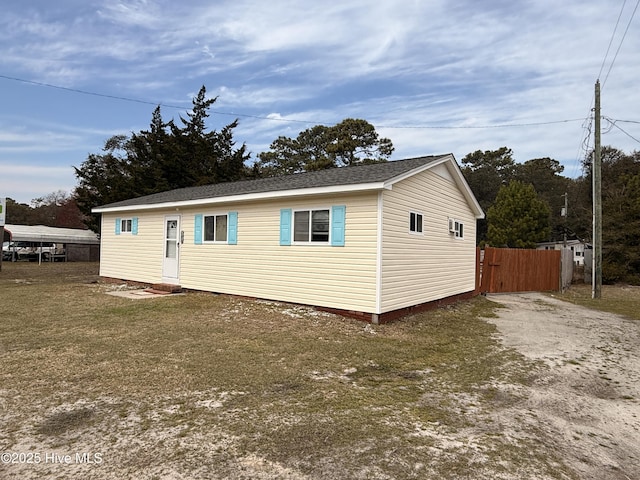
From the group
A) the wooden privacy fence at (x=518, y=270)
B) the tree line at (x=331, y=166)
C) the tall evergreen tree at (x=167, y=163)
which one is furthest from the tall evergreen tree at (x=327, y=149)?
the wooden privacy fence at (x=518, y=270)

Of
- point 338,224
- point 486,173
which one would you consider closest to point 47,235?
point 338,224

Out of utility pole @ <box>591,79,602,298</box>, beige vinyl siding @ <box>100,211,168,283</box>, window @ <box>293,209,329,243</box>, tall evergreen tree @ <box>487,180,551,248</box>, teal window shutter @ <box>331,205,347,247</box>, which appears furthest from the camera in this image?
tall evergreen tree @ <box>487,180,551,248</box>

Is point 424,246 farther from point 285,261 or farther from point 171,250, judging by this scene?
point 171,250

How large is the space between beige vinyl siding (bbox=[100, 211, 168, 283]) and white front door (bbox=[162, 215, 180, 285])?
19cm

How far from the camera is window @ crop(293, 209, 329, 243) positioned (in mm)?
8234

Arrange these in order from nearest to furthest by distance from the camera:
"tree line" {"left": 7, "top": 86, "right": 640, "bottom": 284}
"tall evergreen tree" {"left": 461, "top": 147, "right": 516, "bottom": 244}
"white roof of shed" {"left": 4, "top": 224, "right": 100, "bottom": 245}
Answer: "tree line" {"left": 7, "top": 86, "right": 640, "bottom": 284} → "white roof of shed" {"left": 4, "top": 224, "right": 100, "bottom": 245} → "tall evergreen tree" {"left": 461, "top": 147, "right": 516, "bottom": 244}

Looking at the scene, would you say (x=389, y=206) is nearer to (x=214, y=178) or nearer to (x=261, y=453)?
(x=261, y=453)

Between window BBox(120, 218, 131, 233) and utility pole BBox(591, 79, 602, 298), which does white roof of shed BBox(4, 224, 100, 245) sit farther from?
utility pole BBox(591, 79, 602, 298)

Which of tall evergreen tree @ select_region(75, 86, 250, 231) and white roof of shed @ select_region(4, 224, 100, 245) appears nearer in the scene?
tall evergreen tree @ select_region(75, 86, 250, 231)

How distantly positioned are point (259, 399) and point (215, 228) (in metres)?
7.29

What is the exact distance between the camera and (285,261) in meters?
8.80

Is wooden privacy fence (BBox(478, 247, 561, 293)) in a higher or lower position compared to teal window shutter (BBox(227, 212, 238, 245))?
lower

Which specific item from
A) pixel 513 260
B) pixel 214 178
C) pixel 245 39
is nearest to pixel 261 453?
pixel 245 39

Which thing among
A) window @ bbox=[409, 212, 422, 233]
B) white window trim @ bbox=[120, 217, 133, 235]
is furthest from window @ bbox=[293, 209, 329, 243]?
white window trim @ bbox=[120, 217, 133, 235]
